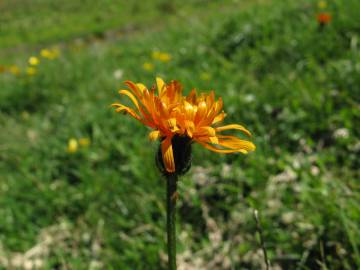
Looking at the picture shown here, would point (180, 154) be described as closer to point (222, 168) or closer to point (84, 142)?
point (222, 168)

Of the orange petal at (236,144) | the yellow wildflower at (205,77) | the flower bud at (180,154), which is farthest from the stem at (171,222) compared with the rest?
the yellow wildflower at (205,77)

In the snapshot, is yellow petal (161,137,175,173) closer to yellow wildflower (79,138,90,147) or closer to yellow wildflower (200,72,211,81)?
yellow wildflower (79,138,90,147)

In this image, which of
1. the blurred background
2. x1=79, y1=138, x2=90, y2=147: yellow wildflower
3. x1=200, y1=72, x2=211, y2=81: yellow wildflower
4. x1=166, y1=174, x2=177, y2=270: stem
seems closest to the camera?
x1=166, y1=174, x2=177, y2=270: stem

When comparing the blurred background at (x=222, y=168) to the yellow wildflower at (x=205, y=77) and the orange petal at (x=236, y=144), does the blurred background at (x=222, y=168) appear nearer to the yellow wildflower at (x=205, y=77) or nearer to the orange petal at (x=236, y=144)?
the yellow wildflower at (x=205, y=77)

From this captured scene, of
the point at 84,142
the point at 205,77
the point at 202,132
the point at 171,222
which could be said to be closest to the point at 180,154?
the point at 202,132

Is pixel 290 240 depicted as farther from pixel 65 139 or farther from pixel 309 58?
pixel 65 139

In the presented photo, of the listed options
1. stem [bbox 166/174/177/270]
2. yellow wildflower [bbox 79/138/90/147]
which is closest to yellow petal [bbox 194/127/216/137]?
stem [bbox 166/174/177/270]
